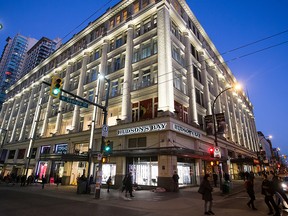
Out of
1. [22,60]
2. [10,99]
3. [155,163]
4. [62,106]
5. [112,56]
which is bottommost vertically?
[155,163]

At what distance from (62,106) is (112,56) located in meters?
13.5

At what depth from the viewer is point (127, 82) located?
25.5 meters

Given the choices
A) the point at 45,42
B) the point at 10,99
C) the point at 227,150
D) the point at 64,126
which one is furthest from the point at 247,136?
the point at 45,42

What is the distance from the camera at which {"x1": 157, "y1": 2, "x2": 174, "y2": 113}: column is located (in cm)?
2098

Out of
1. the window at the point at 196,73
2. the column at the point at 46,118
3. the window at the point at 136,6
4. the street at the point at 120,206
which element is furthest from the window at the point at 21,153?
the window at the point at 196,73

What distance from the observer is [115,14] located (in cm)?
3362

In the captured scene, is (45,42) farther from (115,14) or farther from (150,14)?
(150,14)

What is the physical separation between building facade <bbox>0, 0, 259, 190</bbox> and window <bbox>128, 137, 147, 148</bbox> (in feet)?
0.04

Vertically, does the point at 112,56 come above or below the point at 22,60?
below

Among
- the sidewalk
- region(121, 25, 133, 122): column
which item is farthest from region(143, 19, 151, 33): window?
the sidewalk

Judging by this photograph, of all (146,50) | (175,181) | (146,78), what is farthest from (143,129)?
(146,50)

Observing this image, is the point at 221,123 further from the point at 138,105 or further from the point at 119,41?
the point at 119,41

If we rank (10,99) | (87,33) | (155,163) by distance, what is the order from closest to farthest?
(155,163), (87,33), (10,99)

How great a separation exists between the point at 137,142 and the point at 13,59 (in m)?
140
